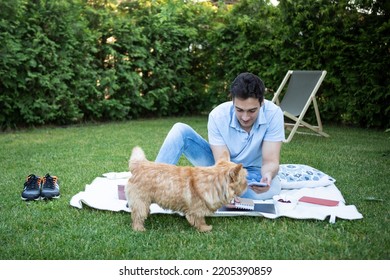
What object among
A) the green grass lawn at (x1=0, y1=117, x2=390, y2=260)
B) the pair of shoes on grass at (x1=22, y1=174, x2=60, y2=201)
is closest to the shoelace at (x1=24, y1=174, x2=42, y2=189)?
the pair of shoes on grass at (x1=22, y1=174, x2=60, y2=201)

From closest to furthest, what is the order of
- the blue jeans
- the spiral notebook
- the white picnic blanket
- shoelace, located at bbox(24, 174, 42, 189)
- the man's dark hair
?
the man's dark hair
the white picnic blanket
the spiral notebook
the blue jeans
shoelace, located at bbox(24, 174, 42, 189)

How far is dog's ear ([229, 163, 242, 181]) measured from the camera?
2.99 m

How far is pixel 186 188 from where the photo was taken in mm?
3109

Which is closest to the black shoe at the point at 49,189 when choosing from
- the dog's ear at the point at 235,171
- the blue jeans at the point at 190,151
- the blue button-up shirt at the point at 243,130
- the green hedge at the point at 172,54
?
the blue jeans at the point at 190,151

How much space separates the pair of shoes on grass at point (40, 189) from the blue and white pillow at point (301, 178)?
2219 mm

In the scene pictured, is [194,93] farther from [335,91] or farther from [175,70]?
[335,91]

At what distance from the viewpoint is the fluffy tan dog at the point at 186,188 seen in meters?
3.09

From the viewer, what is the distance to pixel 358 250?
9.30 feet

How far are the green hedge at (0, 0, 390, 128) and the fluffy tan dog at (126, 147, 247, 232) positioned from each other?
565cm

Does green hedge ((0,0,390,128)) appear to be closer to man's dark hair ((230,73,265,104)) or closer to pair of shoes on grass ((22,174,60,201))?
pair of shoes on grass ((22,174,60,201))

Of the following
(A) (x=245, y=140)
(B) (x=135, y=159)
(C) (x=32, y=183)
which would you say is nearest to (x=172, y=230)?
(B) (x=135, y=159)

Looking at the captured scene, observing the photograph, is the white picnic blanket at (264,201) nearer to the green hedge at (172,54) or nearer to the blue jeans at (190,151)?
the blue jeans at (190,151)
